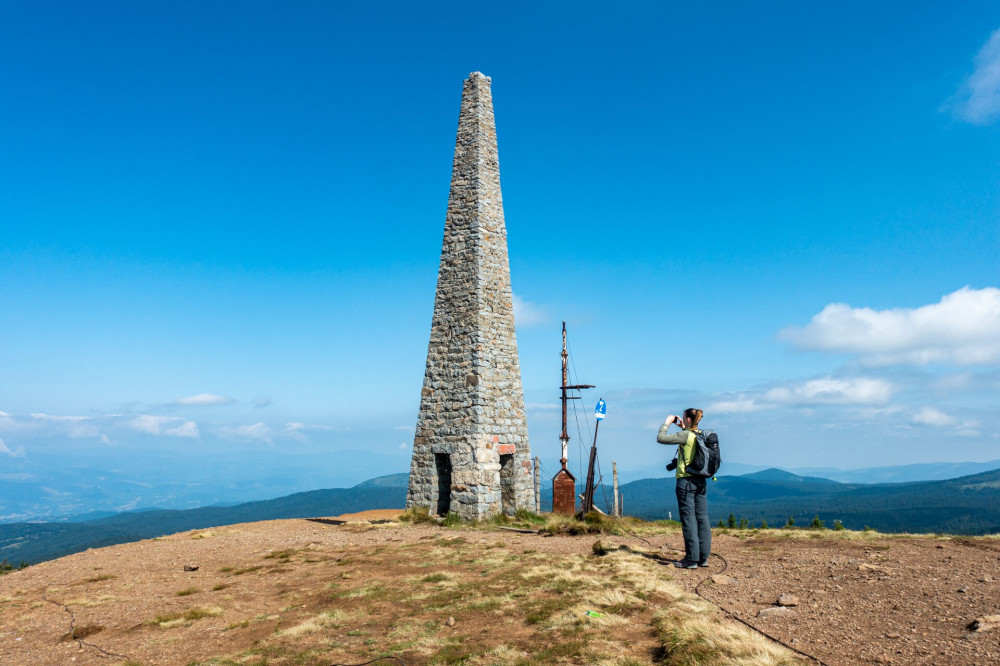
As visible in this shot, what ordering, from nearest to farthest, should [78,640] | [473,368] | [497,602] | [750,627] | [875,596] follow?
[750,627]
[875,596]
[78,640]
[497,602]
[473,368]

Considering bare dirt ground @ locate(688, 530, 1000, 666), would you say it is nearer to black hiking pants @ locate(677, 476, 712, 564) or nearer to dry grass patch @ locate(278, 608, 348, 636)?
black hiking pants @ locate(677, 476, 712, 564)

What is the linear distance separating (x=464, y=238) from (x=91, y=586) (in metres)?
13.5

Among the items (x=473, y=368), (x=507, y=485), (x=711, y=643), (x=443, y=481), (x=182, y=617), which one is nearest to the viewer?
(x=711, y=643)

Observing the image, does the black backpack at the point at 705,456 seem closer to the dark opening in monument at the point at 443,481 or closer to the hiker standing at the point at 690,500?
the hiker standing at the point at 690,500

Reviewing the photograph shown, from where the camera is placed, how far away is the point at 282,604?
8898 millimetres

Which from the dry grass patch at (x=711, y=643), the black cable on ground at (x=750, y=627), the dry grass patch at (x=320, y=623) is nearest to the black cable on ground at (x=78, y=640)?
the dry grass patch at (x=320, y=623)

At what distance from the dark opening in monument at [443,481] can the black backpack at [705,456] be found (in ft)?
33.1

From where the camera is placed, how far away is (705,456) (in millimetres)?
9258

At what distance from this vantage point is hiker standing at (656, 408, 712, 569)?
9422 mm

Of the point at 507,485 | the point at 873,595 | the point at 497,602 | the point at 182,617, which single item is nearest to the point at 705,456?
the point at 873,595

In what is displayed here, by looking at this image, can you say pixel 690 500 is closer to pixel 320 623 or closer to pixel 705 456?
pixel 705 456

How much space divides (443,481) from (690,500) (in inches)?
413

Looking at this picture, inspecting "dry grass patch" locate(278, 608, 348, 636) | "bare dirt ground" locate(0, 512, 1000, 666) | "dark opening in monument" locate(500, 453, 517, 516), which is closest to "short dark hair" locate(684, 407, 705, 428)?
"bare dirt ground" locate(0, 512, 1000, 666)

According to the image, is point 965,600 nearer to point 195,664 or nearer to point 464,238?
point 195,664
